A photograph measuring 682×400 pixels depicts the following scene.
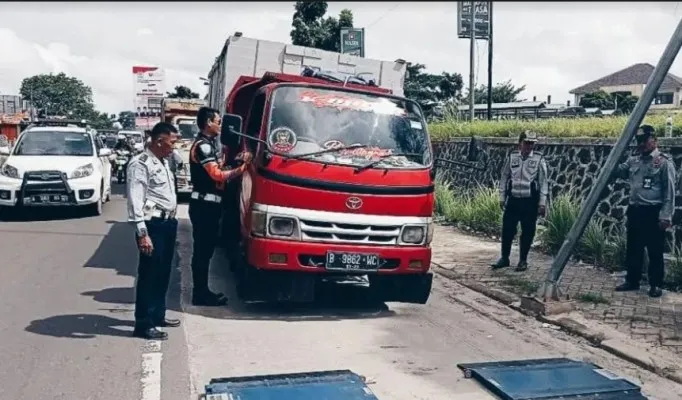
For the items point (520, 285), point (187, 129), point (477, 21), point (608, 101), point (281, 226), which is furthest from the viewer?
point (608, 101)

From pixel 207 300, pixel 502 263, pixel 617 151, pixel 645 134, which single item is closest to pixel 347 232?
pixel 207 300

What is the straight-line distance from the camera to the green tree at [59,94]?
50625mm

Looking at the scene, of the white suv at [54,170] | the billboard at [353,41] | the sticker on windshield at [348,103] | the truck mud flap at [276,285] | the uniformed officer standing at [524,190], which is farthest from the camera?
the billboard at [353,41]

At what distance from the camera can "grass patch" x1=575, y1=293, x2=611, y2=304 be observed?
25.9 ft

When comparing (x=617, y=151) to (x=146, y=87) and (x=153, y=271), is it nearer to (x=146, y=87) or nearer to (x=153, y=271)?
(x=153, y=271)

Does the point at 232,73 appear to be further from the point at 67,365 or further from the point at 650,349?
the point at 650,349

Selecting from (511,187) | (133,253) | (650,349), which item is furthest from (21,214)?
(650,349)

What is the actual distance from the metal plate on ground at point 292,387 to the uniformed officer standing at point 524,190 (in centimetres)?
486

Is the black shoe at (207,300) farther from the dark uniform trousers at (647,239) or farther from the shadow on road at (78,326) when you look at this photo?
the dark uniform trousers at (647,239)

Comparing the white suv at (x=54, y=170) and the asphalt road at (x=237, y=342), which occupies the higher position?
the white suv at (x=54, y=170)

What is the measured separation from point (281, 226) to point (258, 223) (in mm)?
216

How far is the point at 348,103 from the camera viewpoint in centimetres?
760

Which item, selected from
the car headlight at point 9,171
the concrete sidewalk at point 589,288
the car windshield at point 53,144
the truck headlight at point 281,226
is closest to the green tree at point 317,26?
the car windshield at point 53,144

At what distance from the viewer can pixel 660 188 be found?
26.2 ft
